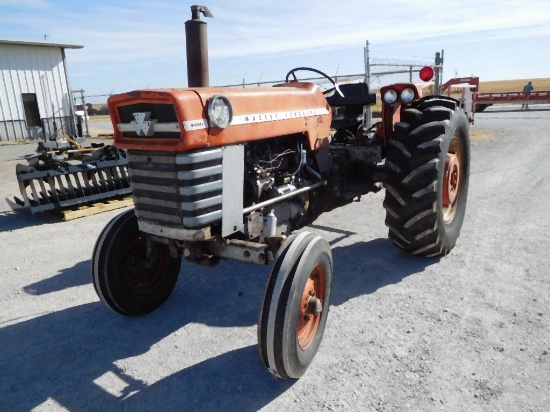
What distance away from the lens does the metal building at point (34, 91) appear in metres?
15.2

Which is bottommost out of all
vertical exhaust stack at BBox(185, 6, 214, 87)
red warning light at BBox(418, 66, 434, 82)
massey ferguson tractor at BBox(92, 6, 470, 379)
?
massey ferguson tractor at BBox(92, 6, 470, 379)

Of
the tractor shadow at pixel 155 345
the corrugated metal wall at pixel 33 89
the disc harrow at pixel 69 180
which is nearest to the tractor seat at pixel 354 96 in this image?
the tractor shadow at pixel 155 345

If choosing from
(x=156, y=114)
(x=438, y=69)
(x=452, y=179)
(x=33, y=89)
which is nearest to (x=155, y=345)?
(x=156, y=114)

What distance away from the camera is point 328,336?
9.97 ft

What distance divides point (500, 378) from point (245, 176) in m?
1.94

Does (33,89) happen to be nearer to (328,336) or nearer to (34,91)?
(34,91)

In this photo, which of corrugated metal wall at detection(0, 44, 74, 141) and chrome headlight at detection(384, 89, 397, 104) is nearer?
chrome headlight at detection(384, 89, 397, 104)

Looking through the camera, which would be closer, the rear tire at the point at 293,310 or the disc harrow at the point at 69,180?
the rear tire at the point at 293,310

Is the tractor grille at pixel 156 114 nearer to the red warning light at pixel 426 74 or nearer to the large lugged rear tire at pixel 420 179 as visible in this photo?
the large lugged rear tire at pixel 420 179

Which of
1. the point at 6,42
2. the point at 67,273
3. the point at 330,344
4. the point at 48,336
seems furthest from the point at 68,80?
the point at 330,344

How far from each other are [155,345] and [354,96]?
3.35 m

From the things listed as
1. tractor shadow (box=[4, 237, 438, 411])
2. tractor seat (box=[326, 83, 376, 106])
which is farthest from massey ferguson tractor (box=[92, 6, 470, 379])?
tractor seat (box=[326, 83, 376, 106])

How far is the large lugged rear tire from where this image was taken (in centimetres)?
383

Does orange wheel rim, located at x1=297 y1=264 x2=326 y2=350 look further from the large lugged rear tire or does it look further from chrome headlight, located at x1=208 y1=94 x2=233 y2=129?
the large lugged rear tire
